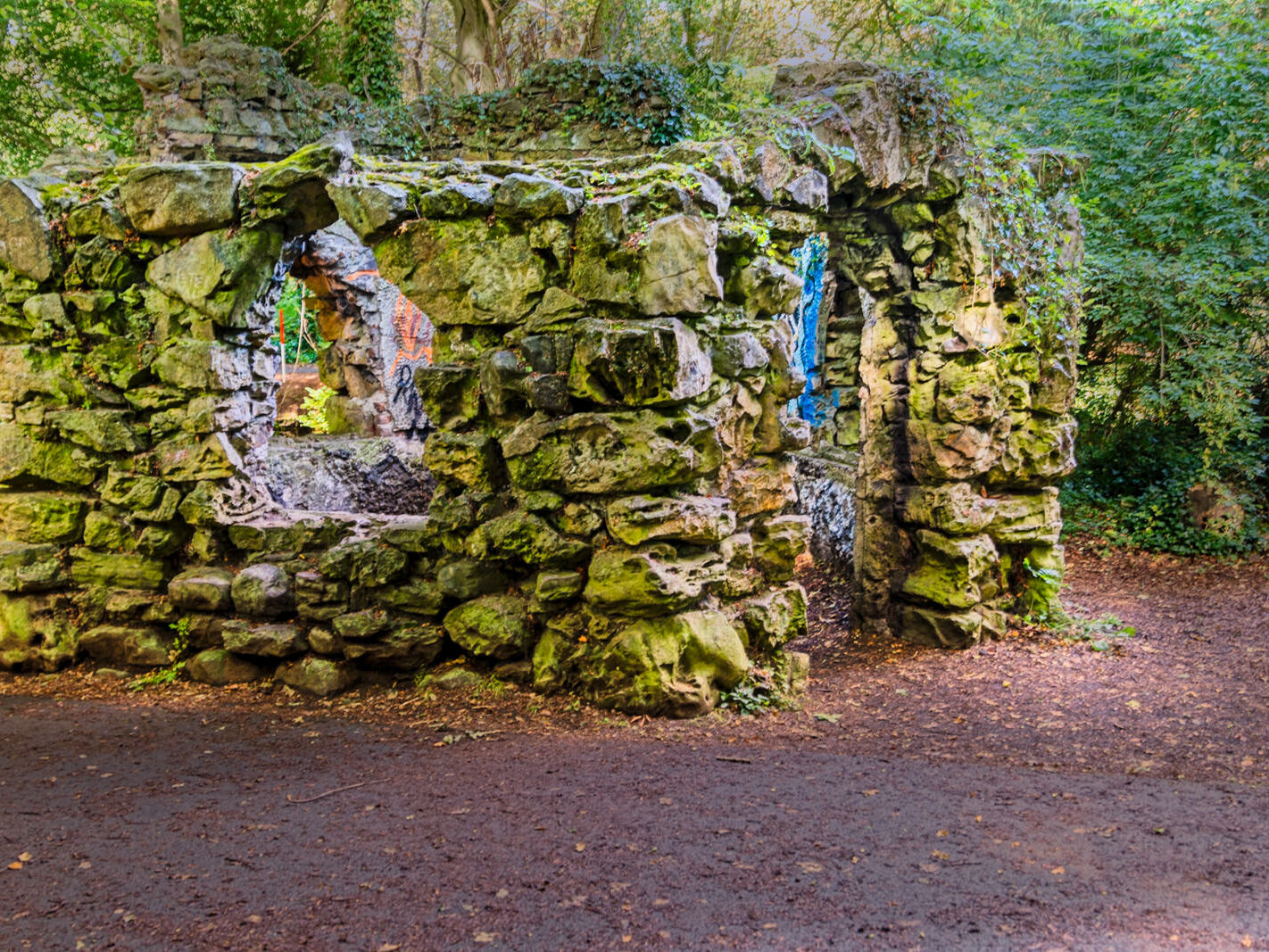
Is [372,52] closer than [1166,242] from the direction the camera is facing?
No

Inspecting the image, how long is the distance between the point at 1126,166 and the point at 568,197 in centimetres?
826

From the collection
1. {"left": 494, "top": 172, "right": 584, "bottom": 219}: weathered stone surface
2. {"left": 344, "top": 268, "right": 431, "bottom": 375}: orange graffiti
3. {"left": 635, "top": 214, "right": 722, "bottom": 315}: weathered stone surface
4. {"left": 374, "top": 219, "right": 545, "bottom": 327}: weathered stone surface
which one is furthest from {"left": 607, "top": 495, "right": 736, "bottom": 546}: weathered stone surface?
{"left": 344, "top": 268, "right": 431, "bottom": 375}: orange graffiti

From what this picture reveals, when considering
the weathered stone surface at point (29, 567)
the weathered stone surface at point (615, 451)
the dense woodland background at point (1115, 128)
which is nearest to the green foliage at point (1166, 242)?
the dense woodland background at point (1115, 128)

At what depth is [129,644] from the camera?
18.6 feet

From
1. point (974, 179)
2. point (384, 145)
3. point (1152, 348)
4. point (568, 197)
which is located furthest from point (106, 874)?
point (384, 145)

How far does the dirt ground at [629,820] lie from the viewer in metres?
2.91

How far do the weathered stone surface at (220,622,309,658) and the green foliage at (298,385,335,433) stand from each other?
753 cm


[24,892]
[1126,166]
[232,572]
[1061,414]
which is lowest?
[24,892]

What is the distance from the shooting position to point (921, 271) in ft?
22.6

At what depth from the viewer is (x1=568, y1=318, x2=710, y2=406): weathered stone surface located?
14.9 ft

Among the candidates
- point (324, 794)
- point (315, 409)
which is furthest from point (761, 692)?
point (315, 409)

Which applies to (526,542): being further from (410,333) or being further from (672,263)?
(410,333)

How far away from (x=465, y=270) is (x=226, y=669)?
2.82 metres

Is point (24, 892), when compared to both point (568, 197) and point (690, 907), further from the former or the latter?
point (568, 197)
